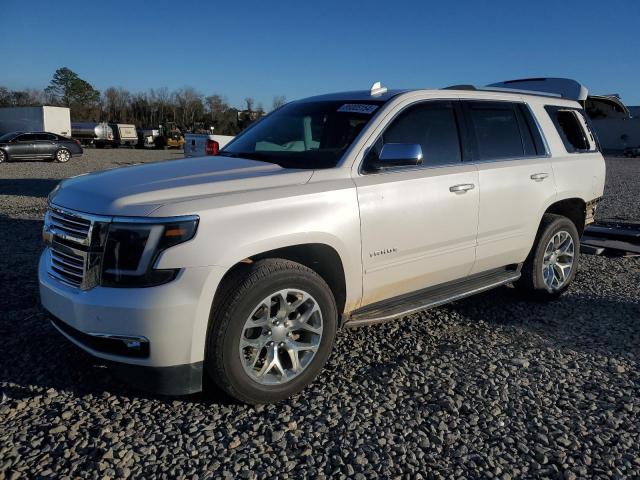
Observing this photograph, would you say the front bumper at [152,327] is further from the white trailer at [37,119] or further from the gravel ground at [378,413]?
the white trailer at [37,119]

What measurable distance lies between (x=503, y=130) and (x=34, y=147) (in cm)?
2525

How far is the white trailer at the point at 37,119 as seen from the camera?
38.4 m

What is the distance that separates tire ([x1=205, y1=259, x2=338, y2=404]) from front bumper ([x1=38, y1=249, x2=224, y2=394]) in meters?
0.10

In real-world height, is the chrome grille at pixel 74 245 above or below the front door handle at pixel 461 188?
below

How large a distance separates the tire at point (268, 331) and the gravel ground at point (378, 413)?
18 centimetres

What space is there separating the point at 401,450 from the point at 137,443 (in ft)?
4.48

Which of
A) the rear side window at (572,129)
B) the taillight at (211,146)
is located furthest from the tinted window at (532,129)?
the taillight at (211,146)

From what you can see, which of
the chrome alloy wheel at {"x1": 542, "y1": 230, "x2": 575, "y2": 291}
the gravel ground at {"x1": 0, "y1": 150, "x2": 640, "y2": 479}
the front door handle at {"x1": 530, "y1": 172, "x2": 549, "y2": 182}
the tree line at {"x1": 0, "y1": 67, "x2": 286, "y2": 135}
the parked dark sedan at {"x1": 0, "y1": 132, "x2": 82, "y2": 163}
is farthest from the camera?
the tree line at {"x1": 0, "y1": 67, "x2": 286, "y2": 135}

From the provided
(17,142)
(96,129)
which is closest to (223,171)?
(17,142)

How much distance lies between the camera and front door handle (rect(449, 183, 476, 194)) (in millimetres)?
4032

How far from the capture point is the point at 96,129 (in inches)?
1870

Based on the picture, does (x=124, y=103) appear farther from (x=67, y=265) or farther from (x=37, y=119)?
(x=67, y=265)

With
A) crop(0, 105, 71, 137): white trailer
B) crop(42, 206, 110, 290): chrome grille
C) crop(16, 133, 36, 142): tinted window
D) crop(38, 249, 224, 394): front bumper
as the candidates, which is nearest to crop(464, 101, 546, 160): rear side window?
crop(38, 249, 224, 394): front bumper

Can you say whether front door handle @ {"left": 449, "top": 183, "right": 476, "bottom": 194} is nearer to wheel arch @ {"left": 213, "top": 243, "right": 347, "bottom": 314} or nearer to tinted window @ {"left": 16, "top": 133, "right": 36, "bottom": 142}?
wheel arch @ {"left": 213, "top": 243, "right": 347, "bottom": 314}
